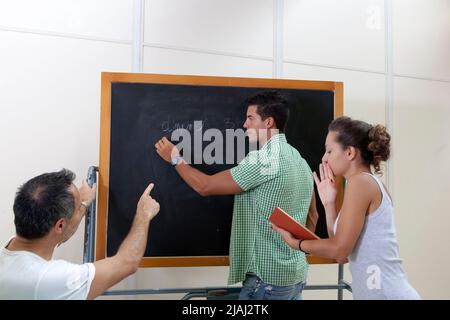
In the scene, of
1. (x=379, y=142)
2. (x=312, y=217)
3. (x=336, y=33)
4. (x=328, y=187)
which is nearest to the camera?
(x=379, y=142)

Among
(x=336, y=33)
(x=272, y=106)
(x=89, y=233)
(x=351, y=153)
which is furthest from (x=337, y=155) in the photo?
(x=336, y=33)

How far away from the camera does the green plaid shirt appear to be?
1.40 m

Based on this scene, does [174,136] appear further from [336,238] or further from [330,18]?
[330,18]

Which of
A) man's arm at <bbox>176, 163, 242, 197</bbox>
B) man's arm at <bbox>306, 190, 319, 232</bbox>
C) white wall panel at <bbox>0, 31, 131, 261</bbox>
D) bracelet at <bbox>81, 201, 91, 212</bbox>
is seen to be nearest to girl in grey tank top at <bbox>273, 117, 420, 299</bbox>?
man's arm at <bbox>176, 163, 242, 197</bbox>

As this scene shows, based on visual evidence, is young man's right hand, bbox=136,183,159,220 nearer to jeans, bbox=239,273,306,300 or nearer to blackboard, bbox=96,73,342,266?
blackboard, bbox=96,73,342,266

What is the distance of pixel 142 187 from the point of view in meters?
1.59

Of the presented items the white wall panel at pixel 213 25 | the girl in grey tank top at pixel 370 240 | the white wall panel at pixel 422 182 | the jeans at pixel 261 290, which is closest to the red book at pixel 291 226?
the girl in grey tank top at pixel 370 240

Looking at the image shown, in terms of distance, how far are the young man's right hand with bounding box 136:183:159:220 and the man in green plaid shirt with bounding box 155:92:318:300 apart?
0.18 meters

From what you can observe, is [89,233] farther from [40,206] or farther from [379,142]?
[379,142]

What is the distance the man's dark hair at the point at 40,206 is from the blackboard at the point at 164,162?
455 mm

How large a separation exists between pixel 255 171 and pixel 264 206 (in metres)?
0.15

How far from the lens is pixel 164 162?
161cm

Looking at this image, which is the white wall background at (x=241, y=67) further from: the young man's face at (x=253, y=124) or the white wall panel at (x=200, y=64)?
the young man's face at (x=253, y=124)
